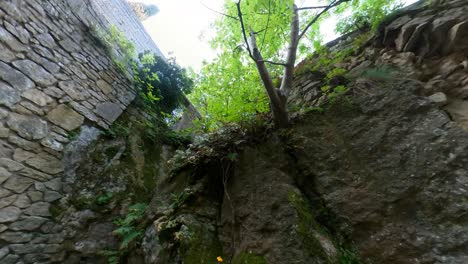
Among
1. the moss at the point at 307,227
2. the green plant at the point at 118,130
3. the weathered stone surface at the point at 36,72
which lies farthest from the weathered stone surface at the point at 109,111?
the moss at the point at 307,227

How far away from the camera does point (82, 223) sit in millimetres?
3471

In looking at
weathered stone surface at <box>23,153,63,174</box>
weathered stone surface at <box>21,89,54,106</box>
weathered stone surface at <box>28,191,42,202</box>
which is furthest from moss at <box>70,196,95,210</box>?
weathered stone surface at <box>21,89,54,106</box>

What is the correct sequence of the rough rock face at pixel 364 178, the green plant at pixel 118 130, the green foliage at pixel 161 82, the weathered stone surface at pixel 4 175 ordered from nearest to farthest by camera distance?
the rough rock face at pixel 364 178, the weathered stone surface at pixel 4 175, the green plant at pixel 118 130, the green foliage at pixel 161 82

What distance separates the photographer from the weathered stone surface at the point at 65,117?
12.2 ft

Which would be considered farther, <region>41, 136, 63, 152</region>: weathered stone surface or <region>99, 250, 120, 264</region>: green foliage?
<region>41, 136, 63, 152</region>: weathered stone surface

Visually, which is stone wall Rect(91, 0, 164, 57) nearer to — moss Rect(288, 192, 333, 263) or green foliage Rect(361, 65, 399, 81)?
green foliage Rect(361, 65, 399, 81)

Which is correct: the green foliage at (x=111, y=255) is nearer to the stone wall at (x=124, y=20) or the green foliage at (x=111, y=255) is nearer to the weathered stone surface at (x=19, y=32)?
the weathered stone surface at (x=19, y=32)

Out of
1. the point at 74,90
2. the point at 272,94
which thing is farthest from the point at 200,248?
the point at 74,90

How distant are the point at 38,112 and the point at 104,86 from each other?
1.57m

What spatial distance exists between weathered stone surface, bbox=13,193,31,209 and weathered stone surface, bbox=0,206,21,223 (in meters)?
0.05

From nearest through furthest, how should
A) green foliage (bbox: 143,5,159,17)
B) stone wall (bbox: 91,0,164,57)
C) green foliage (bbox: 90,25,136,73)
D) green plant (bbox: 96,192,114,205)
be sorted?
green plant (bbox: 96,192,114,205) → green foliage (bbox: 90,25,136,73) → stone wall (bbox: 91,0,164,57) → green foliage (bbox: 143,5,159,17)

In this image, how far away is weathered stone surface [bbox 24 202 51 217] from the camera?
10.2 feet

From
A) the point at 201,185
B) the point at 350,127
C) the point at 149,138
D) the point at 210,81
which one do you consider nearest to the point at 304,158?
the point at 350,127

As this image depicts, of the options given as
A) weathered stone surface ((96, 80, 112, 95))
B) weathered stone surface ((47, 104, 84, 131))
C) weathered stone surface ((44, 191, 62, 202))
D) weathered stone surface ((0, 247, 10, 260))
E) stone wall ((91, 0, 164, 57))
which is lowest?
weathered stone surface ((0, 247, 10, 260))
